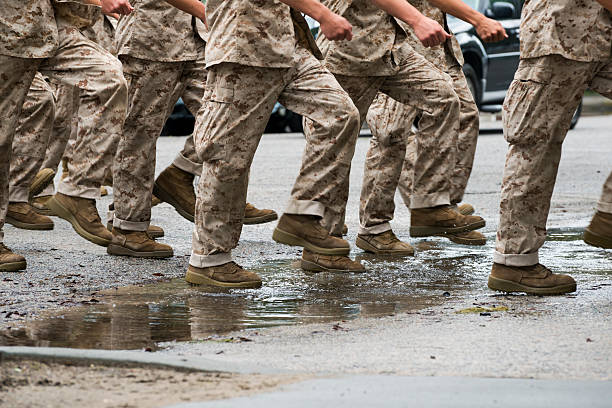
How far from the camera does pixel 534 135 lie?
202 inches

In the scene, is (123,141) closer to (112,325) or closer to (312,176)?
(312,176)

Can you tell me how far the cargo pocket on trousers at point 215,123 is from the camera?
17.3 feet

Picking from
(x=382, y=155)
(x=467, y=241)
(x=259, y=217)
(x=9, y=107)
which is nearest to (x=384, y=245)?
(x=382, y=155)

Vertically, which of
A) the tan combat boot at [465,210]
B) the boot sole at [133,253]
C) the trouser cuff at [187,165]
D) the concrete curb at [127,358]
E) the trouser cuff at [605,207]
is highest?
the trouser cuff at [605,207]

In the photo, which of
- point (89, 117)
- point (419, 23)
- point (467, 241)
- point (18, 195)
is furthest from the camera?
point (18, 195)

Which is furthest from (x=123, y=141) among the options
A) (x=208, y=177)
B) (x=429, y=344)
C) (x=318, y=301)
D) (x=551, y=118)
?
(x=429, y=344)

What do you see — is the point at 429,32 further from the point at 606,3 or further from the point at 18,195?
the point at 18,195

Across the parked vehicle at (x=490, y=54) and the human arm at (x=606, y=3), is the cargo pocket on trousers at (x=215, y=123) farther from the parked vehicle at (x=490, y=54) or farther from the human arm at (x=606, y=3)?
the parked vehicle at (x=490, y=54)

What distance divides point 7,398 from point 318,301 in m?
1.99

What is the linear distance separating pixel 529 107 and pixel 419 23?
61cm

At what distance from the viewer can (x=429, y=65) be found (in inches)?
254

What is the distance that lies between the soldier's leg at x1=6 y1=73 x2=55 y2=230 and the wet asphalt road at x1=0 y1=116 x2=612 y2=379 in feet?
0.39

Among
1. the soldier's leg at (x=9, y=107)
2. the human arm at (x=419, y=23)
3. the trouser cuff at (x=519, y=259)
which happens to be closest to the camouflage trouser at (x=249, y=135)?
the human arm at (x=419, y=23)

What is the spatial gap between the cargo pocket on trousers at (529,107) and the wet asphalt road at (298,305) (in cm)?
69
